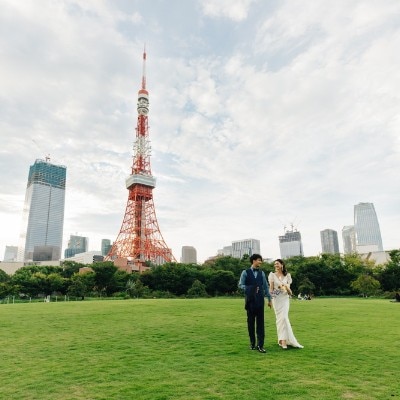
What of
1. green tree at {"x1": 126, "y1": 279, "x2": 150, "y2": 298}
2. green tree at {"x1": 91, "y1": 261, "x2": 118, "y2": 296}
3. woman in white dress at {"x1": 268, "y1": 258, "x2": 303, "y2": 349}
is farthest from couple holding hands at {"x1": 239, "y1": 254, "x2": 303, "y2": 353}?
green tree at {"x1": 91, "y1": 261, "x2": 118, "y2": 296}

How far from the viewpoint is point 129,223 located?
236ft

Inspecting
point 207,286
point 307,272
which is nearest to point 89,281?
point 207,286

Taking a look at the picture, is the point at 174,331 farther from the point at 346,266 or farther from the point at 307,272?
the point at 346,266

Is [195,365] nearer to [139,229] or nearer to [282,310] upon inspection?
[282,310]

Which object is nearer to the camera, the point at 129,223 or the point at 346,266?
the point at 346,266

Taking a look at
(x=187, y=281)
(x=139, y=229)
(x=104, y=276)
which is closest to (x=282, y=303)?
(x=104, y=276)

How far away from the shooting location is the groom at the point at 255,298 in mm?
7090

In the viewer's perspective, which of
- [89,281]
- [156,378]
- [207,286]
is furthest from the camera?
[207,286]

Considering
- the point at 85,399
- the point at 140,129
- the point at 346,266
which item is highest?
the point at 140,129

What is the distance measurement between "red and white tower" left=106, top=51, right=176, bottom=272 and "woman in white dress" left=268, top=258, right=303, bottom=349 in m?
63.8

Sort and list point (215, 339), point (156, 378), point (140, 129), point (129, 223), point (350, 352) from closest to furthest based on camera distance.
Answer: point (156, 378) < point (350, 352) < point (215, 339) < point (129, 223) < point (140, 129)

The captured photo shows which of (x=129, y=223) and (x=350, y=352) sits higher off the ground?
(x=129, y=223)

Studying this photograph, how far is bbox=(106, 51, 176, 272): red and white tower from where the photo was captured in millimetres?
71562

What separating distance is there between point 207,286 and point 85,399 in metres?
49.1
